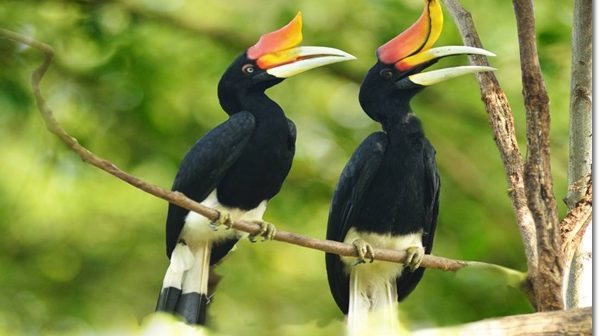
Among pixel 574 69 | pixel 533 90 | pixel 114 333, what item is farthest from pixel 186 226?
pixel 574 69

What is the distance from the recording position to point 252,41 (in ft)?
6.81

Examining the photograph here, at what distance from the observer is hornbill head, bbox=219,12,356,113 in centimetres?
194

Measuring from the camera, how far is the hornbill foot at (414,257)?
197 centimetres

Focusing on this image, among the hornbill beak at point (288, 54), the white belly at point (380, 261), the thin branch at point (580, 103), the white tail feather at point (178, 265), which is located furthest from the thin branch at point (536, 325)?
the hornbill beak at point (288, 54)

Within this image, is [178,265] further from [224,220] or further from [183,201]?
[183,201]

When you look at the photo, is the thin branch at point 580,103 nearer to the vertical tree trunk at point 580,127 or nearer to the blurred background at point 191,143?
the vertical tree trunk at point 580,127

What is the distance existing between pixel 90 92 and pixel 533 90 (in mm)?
890

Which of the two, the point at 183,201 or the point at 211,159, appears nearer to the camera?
the point at 183,201

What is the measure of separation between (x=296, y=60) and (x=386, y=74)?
0.20 meters

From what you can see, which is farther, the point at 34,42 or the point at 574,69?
the point at 574,69

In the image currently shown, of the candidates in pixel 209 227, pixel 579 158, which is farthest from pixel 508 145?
pixel 209 227

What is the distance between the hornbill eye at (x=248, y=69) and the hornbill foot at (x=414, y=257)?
1.55 feet

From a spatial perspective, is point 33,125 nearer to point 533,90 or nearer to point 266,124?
point 266,124

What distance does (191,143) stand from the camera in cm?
206
